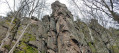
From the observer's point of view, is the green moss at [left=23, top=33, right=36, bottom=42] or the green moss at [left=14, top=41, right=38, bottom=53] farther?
the green moss at [left=23, top=33, right=36, bottom=42]

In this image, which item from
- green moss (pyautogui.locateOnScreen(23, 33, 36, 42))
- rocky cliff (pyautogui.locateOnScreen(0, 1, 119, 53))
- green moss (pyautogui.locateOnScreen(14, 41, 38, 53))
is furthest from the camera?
green moss (pyautogui.locateOnScreen(23, 33, 36, 42))

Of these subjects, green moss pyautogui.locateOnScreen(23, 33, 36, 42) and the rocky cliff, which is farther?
green moss pyautogui.locateOnScreen(23, 33, 36, 42)

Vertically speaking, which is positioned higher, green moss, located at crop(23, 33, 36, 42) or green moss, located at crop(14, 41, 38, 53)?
green moss, located at crop(23, 33, 36, 42)

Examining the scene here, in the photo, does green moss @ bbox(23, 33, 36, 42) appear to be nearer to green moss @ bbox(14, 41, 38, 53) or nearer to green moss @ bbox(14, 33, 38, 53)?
green moss @ bbox(14, 33, 38, 53)

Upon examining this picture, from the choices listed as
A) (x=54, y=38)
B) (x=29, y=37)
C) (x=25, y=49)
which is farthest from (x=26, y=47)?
Answer: (x=54, y=38)

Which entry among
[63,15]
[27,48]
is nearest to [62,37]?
[63,15]

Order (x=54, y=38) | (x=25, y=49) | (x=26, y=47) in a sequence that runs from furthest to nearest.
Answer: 1. (x=54, y=38)
2. (x=26, y=47)
3. (x=25, y=49)

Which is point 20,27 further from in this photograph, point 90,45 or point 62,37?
point 90,45

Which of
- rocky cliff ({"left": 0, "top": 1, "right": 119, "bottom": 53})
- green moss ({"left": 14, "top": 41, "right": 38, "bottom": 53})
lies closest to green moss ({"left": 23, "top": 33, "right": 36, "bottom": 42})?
rocky cliff ({"left": 0, "top": 1, "right": 119, "bottom": 53})

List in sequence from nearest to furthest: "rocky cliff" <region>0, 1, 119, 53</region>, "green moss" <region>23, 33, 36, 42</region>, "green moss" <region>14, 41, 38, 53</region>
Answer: "rocky cliff" <region>0, 1, 119, 53</region>
"green moss" <region>14, 41, 38, 53</region>
"green moss" <region>23, 33, 36, 42</region>

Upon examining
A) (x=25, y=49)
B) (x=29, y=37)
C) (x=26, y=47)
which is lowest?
(x=25, y=49)

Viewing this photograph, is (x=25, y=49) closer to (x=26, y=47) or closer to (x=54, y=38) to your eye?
(x=26, y=47)

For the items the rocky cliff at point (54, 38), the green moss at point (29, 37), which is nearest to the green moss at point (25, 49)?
the rocky cliff at point (54, 38)

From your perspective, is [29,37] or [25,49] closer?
[25,49]
